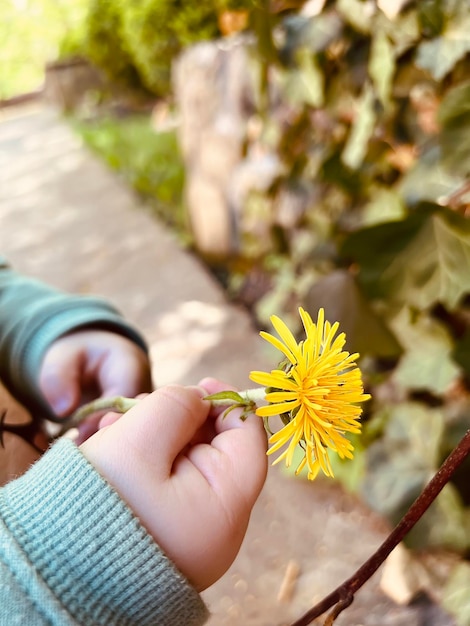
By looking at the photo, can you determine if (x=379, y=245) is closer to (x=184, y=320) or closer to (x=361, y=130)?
(x=361, y=130)

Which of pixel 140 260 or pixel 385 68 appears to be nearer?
pixel 385 68

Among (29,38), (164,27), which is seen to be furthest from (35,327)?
(29,38)

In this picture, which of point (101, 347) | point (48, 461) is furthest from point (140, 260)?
point (48, 461)

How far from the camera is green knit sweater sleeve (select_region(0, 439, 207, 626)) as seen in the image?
14.8 inches

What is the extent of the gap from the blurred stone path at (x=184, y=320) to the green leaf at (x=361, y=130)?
0.34 meters

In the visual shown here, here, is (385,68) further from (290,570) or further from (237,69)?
(237,69)

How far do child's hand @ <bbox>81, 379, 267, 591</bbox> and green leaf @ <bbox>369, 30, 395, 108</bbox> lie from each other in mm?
510

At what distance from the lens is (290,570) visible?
0.77 m

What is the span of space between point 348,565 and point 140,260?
118 cm

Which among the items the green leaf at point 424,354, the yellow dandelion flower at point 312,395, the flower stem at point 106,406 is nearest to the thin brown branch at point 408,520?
the yellow dandelion flower at point 312,395

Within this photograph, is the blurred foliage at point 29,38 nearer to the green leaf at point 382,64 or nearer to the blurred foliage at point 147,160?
the blurred foliage at point 147,160

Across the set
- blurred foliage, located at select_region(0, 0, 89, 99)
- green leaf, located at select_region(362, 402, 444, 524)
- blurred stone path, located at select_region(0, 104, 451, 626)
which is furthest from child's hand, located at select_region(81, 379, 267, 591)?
blurred foliage, located at select_region(0, 0, 89, 99)

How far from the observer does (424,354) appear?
803 millimetres

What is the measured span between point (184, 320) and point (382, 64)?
795 millimetres
